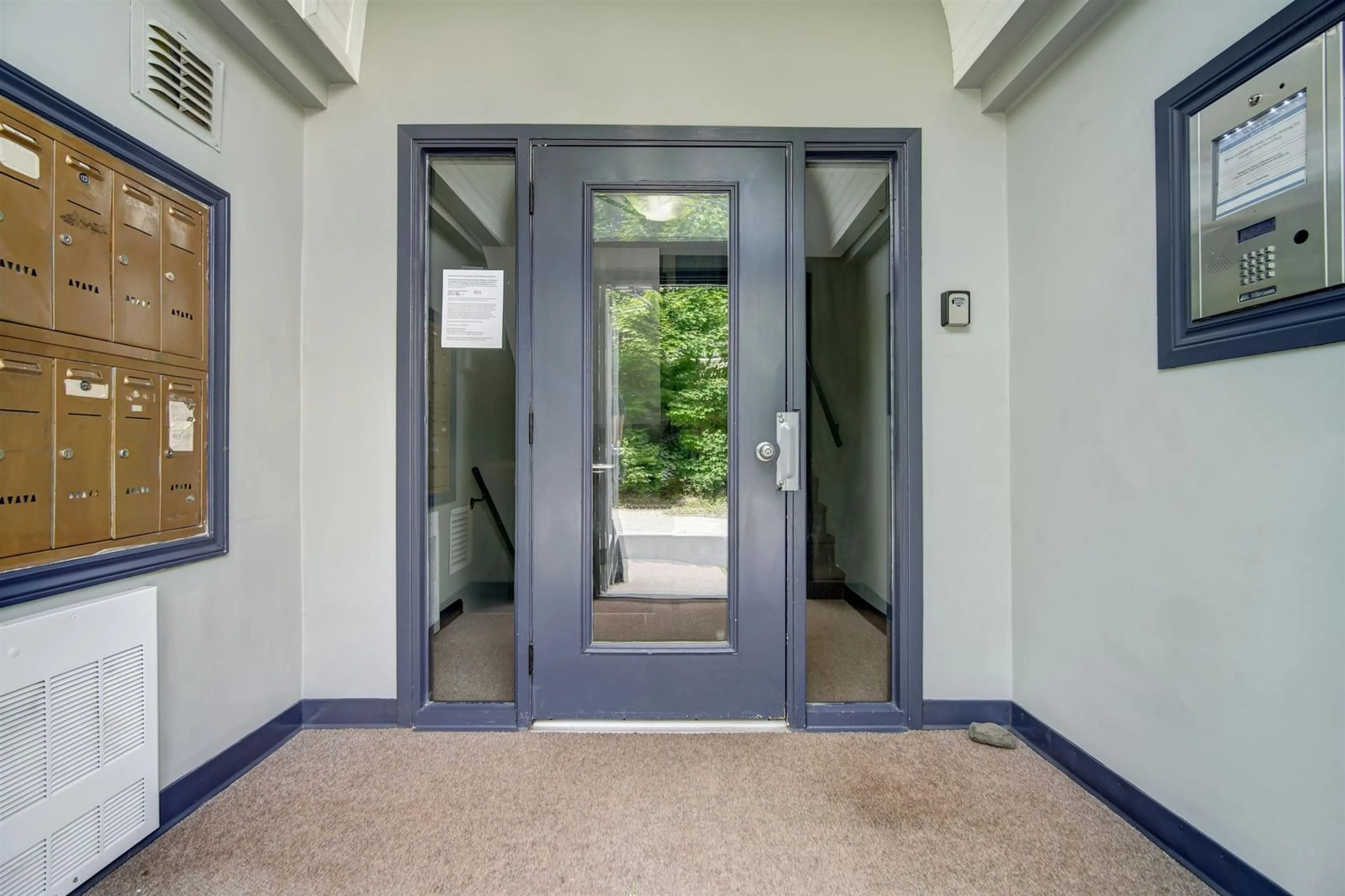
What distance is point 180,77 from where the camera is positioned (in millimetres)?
1592

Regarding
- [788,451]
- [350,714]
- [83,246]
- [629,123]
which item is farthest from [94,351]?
[788,451]

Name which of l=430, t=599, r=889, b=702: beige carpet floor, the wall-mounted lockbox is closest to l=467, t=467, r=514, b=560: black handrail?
l=430, t=599, r=889, b=702: beige carpet floor

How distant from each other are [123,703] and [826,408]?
2542 millimetres

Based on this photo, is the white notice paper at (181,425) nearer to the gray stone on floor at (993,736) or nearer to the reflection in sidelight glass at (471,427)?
the reflection in sidelight glass at (471,427)

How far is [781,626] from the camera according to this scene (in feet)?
6.84

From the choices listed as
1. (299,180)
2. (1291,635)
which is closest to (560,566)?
(299,180)

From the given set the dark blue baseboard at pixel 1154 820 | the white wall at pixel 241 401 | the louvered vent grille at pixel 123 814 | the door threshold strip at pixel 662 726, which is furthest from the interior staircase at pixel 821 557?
the louvered vent grille at pixel 123 814

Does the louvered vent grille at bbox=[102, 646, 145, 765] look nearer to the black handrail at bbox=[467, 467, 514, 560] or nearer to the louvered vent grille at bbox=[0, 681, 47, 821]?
the louvered vent grille at bbox=[0, 681, 47, 821]

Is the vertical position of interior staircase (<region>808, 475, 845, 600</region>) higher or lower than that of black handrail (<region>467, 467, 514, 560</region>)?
lower

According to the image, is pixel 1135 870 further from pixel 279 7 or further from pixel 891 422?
pixel 279 7

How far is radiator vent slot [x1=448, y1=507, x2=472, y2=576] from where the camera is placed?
2.22 m

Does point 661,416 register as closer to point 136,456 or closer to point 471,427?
point 471,427

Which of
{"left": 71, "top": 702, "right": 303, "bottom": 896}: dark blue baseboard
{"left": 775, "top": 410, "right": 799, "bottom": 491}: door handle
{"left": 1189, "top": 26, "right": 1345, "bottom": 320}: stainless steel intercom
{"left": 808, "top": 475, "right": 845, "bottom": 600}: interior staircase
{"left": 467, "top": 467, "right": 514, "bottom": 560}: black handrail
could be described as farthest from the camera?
{"left": 808, "top": 475, "right": 845, "bottom": 600}: interior staircase

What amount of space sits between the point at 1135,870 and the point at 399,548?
8.02 ft
